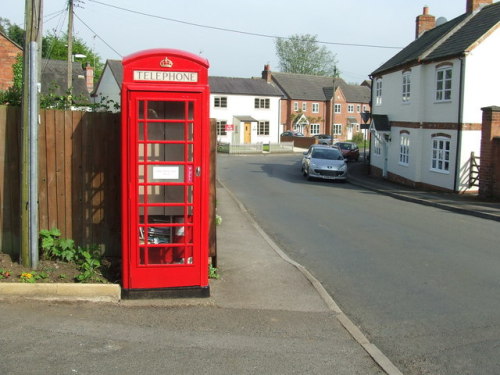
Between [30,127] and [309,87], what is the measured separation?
7252 cm

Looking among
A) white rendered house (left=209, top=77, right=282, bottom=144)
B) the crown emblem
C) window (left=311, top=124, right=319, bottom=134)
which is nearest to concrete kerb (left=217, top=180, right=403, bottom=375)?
the crown emblem

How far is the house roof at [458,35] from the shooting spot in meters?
21.7

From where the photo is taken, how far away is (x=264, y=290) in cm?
686

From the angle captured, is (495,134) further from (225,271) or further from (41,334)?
(41,334)

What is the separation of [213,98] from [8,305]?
5358 cm

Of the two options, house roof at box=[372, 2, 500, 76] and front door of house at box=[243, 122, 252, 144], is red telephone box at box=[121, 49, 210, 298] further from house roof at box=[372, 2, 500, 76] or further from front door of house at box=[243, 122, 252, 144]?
front door of house at box=[243, 122, 252, 144]

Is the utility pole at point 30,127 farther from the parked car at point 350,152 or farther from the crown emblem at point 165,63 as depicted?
the parked car at point 350,152

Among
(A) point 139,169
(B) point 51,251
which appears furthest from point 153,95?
(B) point 51,251

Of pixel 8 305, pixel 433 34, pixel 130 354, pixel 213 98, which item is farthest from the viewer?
pixel 213 98

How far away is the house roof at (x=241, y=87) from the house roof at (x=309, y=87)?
1053 centimetres

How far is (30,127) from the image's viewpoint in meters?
6.20

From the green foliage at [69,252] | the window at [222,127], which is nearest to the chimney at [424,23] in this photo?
the window at [222,127]

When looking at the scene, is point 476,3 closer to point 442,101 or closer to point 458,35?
point 458,35

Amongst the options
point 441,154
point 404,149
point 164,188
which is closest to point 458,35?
point 441,154
